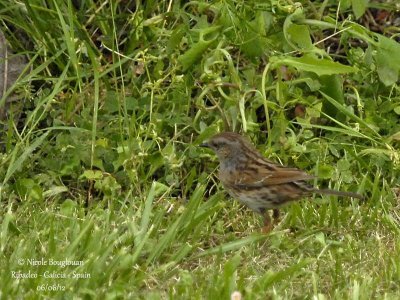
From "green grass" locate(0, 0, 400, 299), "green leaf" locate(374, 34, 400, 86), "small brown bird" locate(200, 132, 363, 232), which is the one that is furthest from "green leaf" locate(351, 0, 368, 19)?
"small brown bird" locate(200, 132, 363, 232)

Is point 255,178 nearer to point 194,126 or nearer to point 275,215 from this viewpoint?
point 275,215

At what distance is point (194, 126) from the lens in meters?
8.46

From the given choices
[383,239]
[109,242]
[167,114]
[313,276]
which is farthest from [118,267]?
[167,114]

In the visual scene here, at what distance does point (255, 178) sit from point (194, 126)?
92 centimetres

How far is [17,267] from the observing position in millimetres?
6320

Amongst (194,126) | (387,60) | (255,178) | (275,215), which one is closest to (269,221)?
(275,215)

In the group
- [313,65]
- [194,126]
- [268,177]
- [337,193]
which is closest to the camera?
[337,193]

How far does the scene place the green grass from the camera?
280 inches

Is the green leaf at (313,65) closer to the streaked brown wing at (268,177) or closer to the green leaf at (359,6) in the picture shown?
the green leaf at (359,6)

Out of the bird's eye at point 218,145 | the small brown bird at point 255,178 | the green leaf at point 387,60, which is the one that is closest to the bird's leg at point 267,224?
the small brown bird at point 255,178

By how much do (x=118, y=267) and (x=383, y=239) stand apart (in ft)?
5.75

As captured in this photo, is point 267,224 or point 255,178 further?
point 255,178

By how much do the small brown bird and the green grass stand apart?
0.13m

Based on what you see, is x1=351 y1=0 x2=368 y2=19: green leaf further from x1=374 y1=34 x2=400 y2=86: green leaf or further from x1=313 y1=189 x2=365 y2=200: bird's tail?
x1=313 y1=189 x2=365 y2=200: bird's tail
